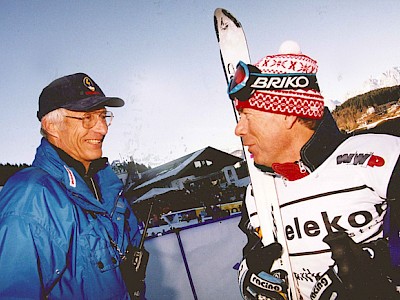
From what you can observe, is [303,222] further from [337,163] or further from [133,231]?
[133,231]

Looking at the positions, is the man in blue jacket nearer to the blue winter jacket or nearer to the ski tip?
the blue winter jacket

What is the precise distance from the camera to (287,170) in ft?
5.61

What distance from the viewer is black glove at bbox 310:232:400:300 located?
1.37 meters

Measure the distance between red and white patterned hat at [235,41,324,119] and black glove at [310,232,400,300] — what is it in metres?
0.77

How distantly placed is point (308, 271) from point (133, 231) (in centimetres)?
148

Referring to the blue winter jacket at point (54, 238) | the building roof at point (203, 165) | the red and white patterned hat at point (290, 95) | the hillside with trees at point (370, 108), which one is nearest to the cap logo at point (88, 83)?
the blue winter jacket at point (54, 238)

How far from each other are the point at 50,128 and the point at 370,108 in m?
30.5

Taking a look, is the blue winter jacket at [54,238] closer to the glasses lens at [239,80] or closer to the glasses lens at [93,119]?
the glasses lens at [93,119]

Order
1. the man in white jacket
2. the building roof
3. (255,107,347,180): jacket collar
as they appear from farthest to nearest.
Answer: the building roof → (255,107,347,180): jacket collar → the man in white jacket

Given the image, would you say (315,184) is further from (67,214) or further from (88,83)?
(88,83)

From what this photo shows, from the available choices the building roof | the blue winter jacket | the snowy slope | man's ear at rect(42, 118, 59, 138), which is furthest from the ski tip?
the building roof

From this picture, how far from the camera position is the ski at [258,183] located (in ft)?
5.72

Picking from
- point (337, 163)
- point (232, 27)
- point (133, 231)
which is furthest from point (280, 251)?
point (232, 27)

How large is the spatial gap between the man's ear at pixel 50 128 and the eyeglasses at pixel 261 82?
129 centimetres
